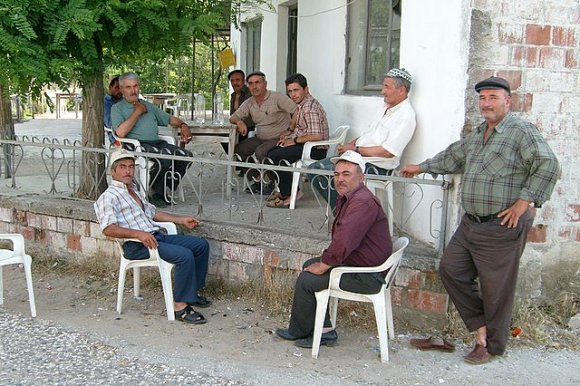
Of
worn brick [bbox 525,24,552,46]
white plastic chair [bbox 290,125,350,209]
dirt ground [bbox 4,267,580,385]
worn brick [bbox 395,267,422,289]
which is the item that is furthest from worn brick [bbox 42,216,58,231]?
worn brick [bbox 525,24,552,46]

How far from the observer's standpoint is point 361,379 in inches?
154

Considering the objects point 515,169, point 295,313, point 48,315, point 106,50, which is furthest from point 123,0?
point 515,169

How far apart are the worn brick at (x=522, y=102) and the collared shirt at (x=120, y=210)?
269 centimetres

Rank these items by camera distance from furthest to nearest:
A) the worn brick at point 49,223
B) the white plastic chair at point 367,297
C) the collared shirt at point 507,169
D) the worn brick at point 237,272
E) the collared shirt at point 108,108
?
the collared shirt at point 108,108 < the worn brick at point 49,223 < the worn brick at point 237,272 < the white plastic chair at point 367,297 < the collared shirt at point 507,169

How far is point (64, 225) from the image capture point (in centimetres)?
598

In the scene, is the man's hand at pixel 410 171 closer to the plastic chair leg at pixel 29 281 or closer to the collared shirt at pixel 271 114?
the collared shirt at pixel 271 114

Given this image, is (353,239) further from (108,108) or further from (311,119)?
(108,108)

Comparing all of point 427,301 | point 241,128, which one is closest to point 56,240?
point 241,128

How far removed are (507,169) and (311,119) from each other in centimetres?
266

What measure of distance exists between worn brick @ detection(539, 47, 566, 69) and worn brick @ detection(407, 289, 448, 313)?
1719 millimetres

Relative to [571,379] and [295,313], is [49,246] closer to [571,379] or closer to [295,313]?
[295,313]

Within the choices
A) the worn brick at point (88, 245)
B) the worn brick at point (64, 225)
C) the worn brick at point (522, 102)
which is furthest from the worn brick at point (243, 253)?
the worn brick at point (522, 102)

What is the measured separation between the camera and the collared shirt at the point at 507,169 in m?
3.75

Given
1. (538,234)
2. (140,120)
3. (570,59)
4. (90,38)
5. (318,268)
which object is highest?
(90,38)
